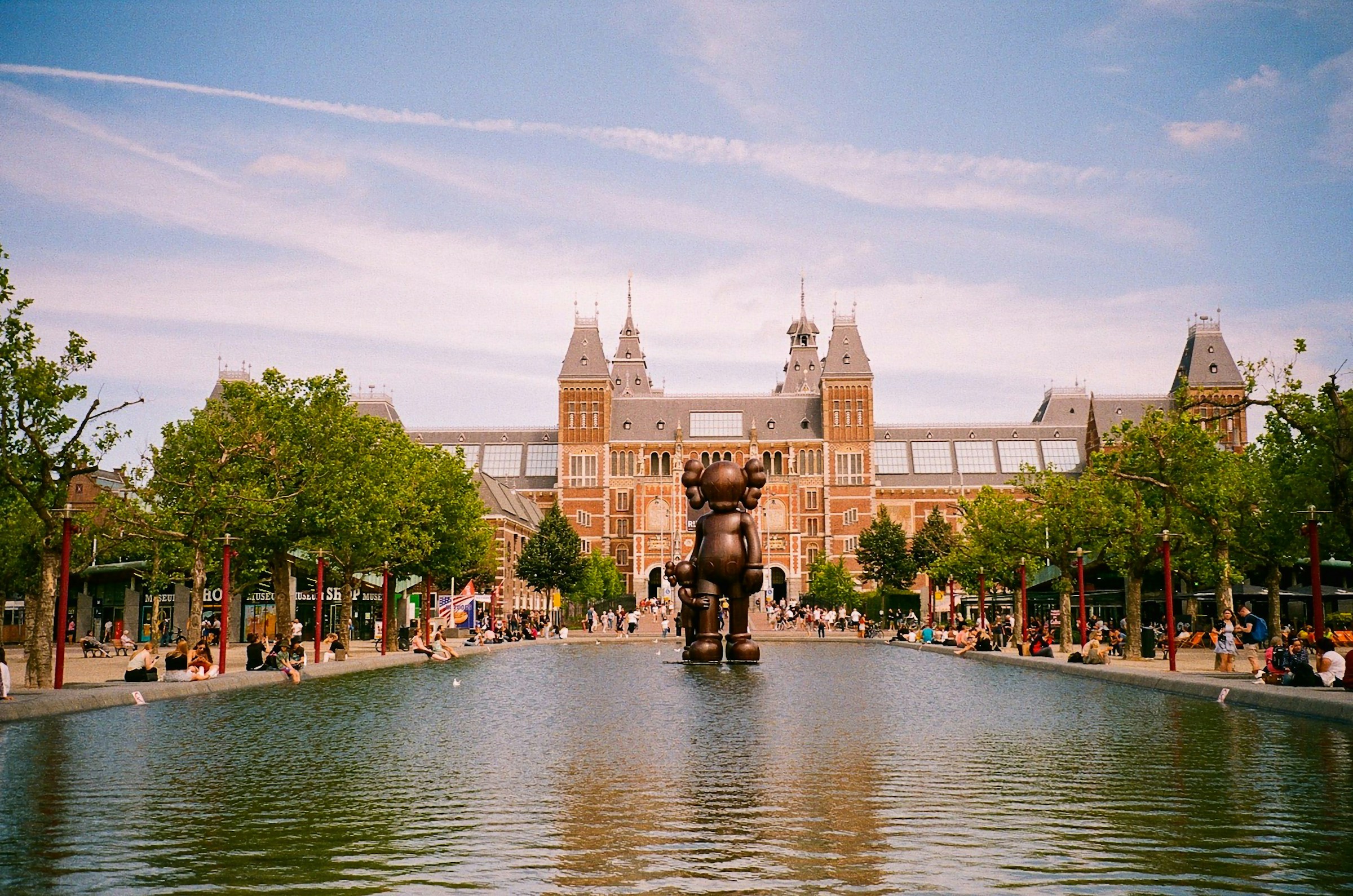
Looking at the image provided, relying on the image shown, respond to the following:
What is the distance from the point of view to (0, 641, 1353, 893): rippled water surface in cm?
807

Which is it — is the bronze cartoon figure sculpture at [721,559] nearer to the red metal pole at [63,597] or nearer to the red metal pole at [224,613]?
the red metal pole at [224,613]

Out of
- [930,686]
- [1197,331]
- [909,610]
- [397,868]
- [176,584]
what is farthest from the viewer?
[1197,331]

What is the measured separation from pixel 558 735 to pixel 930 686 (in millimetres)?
11743

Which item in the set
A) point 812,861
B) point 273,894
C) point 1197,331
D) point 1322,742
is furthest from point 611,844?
point 1197,331

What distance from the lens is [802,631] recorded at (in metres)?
79.6

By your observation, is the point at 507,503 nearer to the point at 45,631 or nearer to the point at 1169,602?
the point at 1169,602

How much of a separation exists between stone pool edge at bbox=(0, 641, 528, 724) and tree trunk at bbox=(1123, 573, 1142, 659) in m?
22.2

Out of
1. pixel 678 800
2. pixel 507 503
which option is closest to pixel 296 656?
pixel 678 800

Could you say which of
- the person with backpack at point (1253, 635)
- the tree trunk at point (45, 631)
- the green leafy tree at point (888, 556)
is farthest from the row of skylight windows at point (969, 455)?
the tree trunk at point (45, 631)

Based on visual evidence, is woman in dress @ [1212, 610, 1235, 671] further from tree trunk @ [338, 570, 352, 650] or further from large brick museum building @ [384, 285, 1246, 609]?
large brick museum building @ [384, 285, 1246, 609]

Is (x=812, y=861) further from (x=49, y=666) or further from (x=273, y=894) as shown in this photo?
(x=49, y=666)

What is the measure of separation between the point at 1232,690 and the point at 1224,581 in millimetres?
20049

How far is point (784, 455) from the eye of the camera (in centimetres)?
12769

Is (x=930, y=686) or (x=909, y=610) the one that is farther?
(x=909, y=610)
